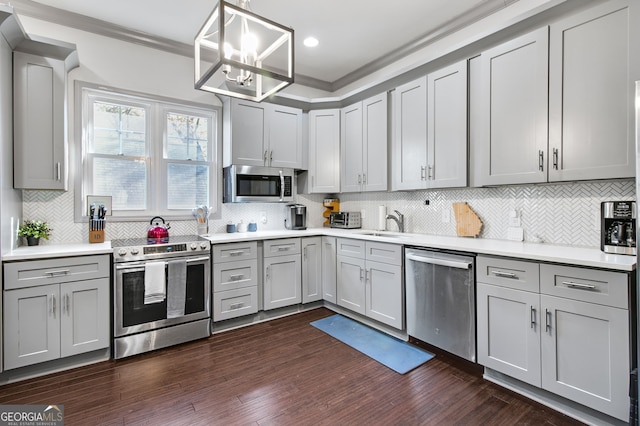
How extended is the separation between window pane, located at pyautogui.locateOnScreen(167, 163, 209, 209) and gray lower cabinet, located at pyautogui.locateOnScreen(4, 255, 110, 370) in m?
1.16

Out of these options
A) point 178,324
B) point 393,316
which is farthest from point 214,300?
point 393,316

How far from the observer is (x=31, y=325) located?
2.32m

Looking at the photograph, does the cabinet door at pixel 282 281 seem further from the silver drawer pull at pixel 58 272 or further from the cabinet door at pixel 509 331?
the cabinet door at pixel 509 331

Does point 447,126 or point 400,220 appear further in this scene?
point 400,220

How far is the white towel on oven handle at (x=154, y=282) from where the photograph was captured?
272 cm

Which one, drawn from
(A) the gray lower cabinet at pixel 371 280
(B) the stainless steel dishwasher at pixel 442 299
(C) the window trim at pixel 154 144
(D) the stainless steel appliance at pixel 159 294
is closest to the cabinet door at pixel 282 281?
(A) the gray lower cabinet at pixel 371 280

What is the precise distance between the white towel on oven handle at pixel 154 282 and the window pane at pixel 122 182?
96 cm

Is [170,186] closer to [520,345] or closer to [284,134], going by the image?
[284,134]

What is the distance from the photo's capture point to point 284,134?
13.1 ft

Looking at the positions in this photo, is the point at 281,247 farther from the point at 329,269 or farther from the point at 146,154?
the point at 146,154

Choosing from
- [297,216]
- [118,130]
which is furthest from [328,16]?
[118,130]

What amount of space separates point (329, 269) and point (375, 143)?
1606mm

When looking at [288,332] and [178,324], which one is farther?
[288,332]

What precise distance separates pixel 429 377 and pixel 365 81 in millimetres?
3637
